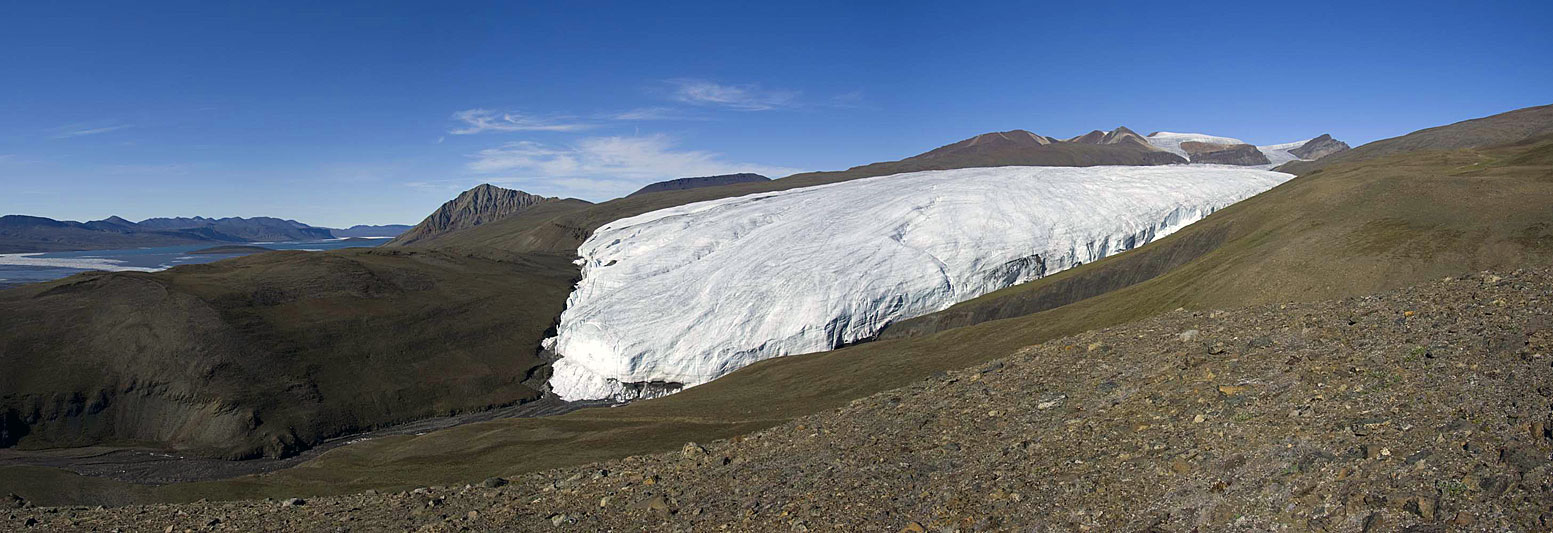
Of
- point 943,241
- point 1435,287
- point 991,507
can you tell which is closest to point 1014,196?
point 943,241

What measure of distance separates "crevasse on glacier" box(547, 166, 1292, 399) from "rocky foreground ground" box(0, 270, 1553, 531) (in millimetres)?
45391

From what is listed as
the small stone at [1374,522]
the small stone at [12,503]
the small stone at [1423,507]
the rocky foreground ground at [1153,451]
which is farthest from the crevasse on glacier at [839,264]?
the small stone at [1423,507]

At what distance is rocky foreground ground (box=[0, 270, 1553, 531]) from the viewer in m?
9.23

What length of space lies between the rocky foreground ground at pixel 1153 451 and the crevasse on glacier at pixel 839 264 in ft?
149

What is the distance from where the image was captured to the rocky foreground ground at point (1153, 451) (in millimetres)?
9227

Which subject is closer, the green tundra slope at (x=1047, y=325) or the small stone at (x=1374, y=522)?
the small stone at (x=1374, y=522)

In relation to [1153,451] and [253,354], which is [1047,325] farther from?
[253,354]

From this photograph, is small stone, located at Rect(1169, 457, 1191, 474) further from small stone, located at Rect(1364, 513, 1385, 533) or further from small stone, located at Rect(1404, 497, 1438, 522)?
small stone, located at Rect(1404, 497, 1438, 522)

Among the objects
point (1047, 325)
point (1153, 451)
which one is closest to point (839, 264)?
point (1047, 325)

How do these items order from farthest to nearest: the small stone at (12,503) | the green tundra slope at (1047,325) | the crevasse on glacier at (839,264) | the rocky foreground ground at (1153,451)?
1. the crevasse on glacier at (839,264)
2. the green tundra slope at (1047,325)
3. the small stone at (12,503)
4. the rocky foreground ground at (1153,451)

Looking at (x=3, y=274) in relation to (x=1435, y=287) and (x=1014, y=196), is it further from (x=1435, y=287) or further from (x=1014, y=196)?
(x=1435, y=287)

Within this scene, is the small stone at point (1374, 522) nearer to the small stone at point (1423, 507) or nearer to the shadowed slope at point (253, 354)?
the small stone at point (1423, 507)

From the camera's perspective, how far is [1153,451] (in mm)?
11461

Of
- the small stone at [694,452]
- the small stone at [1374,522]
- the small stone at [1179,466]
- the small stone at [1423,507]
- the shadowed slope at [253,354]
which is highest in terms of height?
the small stone at [1423,507]
